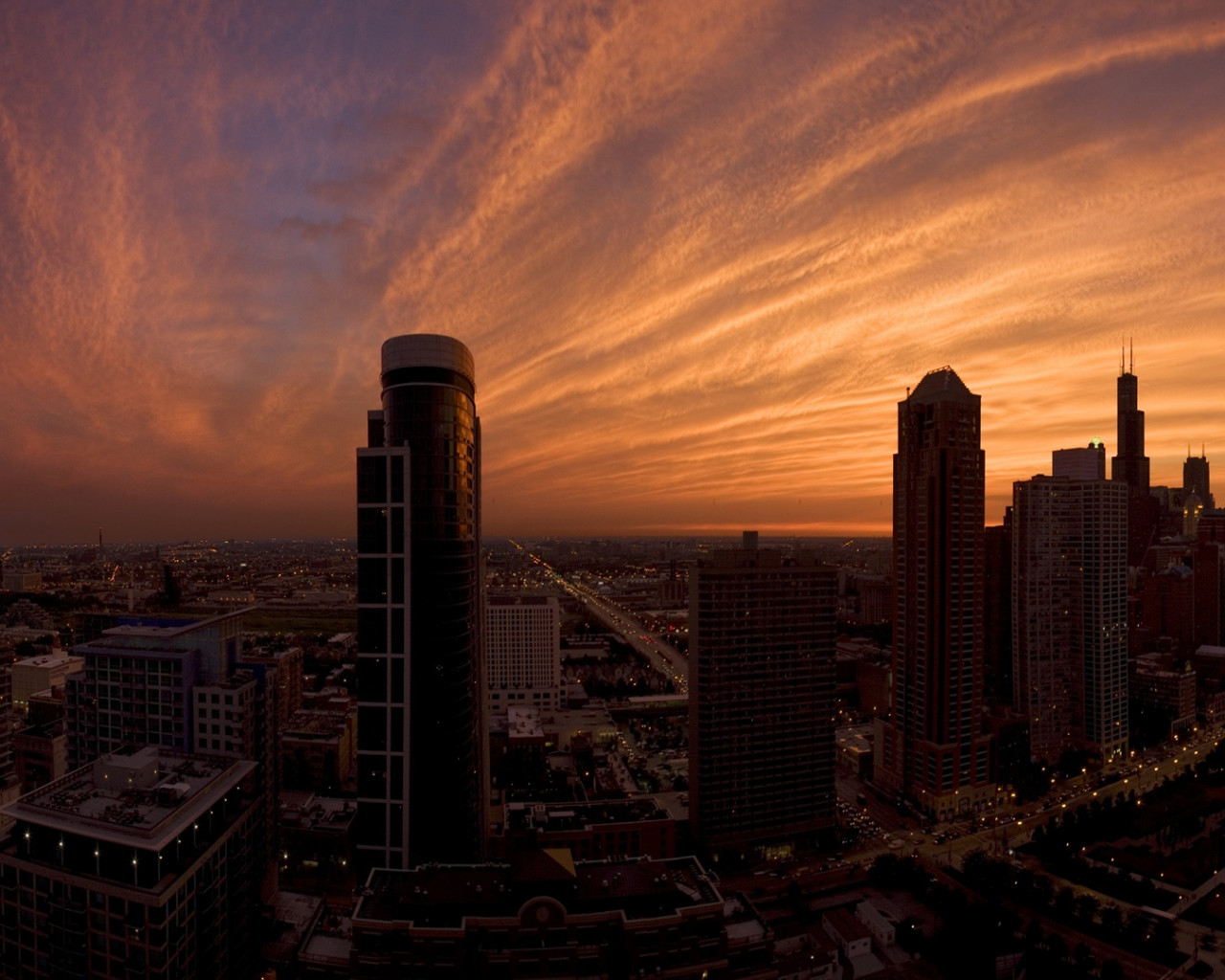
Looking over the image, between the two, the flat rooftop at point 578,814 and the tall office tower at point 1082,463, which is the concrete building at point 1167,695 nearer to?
the tall office tower at point 1082,463

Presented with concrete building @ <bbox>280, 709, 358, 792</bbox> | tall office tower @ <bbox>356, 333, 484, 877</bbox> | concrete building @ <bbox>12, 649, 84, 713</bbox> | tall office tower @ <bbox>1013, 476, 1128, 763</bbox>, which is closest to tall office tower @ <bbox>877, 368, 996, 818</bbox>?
tall office tower @ <bbox>1013, 476, 1128, 763</bbox>

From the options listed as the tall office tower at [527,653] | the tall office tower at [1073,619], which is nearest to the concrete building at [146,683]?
the tall office tower at [527,653]

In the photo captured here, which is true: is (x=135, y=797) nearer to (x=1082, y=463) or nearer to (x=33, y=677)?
(x=33, y=677)

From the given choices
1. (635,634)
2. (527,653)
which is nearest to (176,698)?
(527,653)

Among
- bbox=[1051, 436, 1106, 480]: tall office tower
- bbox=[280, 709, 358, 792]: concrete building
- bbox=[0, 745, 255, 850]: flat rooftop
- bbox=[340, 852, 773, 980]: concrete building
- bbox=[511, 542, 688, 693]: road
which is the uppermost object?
bbox=[1051, 436, 1106, 480]: tall office tower

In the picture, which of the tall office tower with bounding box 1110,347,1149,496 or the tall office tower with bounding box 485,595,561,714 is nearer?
the tall office tower with bounding box 485,595,561,714

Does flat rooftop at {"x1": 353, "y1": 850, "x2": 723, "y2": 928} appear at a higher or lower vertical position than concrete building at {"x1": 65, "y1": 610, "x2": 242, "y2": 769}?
lower

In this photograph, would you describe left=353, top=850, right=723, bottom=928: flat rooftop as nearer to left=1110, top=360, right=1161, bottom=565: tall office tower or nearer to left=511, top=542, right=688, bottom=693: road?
left=511, top=542, right=688, bottom=693: road
